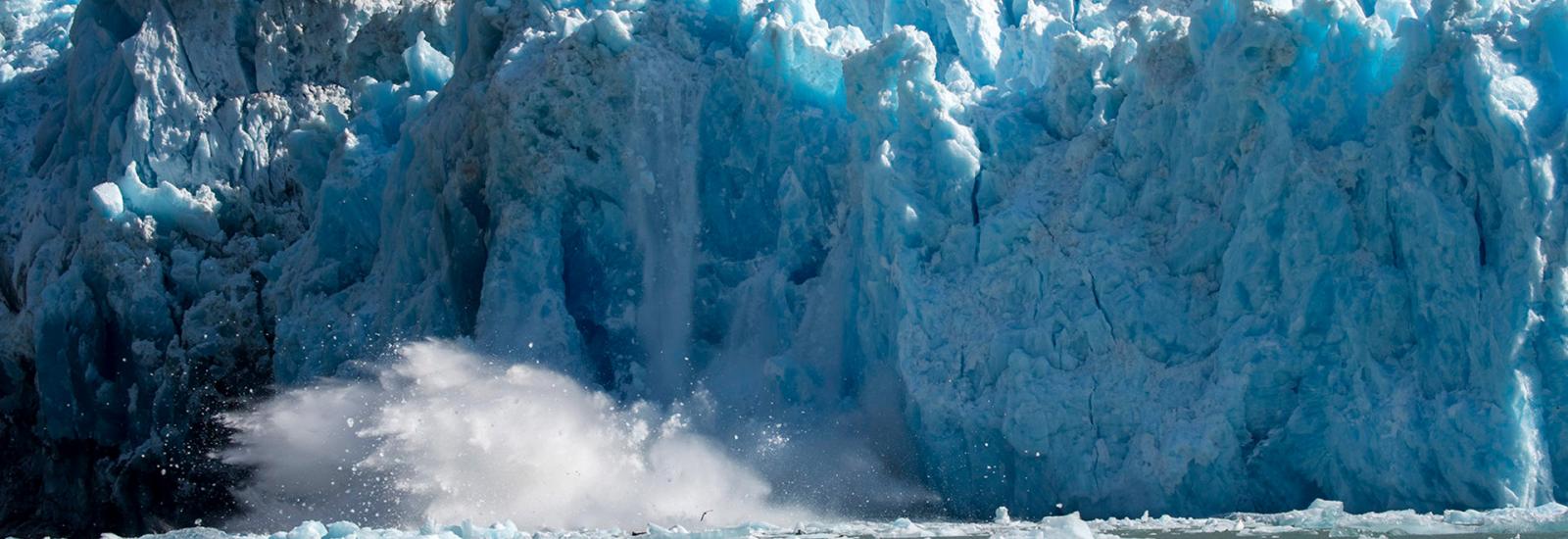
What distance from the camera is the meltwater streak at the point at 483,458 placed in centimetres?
1681

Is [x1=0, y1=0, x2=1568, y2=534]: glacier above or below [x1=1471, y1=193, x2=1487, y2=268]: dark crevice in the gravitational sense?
above

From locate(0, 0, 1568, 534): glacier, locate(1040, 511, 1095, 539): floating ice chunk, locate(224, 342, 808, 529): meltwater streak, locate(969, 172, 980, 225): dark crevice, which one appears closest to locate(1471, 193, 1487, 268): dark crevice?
locate(0, 0, 1568, 534): glacier

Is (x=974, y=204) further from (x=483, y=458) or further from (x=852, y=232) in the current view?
(x=483, y=458)

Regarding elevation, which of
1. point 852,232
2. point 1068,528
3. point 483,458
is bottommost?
point 1068,528

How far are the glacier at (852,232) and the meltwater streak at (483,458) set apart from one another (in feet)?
1.65

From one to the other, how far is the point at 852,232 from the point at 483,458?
15.2 feet

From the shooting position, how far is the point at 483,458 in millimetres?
→ 17312

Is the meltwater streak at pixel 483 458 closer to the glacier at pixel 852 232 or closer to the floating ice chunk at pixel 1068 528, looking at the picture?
the glacier at pixel 852 232

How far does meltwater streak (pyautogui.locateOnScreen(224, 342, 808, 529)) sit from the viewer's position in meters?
16.8

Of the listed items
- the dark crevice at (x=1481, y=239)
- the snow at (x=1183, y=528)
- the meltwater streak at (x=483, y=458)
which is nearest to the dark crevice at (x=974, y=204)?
the meltwater streak at (x=483, y=458)

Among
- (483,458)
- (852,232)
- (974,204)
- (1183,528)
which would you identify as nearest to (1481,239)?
(1183,528)

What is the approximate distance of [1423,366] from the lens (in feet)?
44.4

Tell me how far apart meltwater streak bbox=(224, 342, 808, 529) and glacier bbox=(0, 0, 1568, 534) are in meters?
0.50

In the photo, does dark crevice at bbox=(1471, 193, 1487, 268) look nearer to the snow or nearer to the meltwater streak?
the snow
